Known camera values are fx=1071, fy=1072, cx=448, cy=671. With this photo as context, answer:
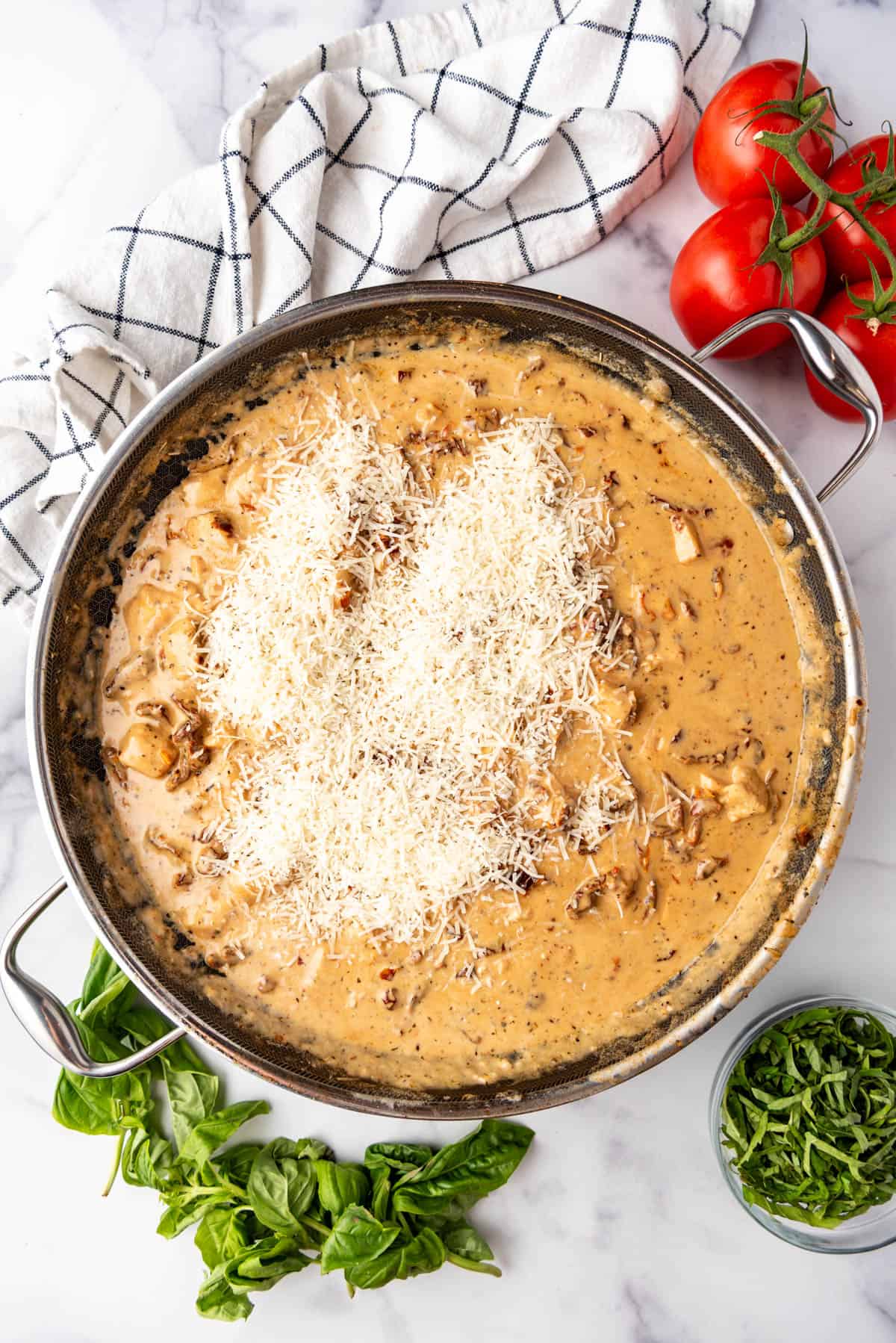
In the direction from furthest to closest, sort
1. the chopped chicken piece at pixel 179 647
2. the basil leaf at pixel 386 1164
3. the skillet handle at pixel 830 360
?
the basil leaf at pixel 386 1164
the chopped chicken piece at pixel 179 647
the skillet handle at pixel 830 360

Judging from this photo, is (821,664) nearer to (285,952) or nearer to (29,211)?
(285,952)

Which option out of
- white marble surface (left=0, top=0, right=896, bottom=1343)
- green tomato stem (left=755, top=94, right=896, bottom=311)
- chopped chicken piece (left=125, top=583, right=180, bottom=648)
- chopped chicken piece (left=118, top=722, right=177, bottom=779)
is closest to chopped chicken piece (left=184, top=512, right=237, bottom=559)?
chopped chicken piece (left=125, top=583, right=180, bottom=648)

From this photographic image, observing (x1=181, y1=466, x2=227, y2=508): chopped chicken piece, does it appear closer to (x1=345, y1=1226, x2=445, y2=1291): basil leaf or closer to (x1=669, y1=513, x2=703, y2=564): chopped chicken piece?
(x1=669, y1=513, x2=703, y2=564): chopped chicken piece

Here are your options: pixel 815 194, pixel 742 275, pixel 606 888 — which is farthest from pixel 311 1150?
pixel 815 194

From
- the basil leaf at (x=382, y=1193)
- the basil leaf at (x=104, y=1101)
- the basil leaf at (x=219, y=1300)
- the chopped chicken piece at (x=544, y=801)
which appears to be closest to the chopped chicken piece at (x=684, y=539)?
the chopped chicken piece at (x=544, y=801)

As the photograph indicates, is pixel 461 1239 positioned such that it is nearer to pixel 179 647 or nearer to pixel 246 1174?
pixel 246 1174

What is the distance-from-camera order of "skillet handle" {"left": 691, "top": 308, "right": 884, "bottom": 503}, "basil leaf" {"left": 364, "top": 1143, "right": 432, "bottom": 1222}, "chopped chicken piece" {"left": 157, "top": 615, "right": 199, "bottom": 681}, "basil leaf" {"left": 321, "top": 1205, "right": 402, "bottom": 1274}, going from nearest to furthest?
"skillet handle" {"left": 691, "top": 308, "right": 884, "bottom": 503}
"chopped chicken piece" {"left": 157, "top": 615, "right": 199, "bottom": 681}
"basil leaf" {"left": 321, "top": 1205, "right": 402, "bottom": 1274}
"basil leaf" {"left": 364, "top": 1143, "right": 432, "bottom": 1222}

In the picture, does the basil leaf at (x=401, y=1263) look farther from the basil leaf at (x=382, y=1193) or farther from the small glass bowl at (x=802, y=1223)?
the small glass bowl at (x=802, y=1223)
